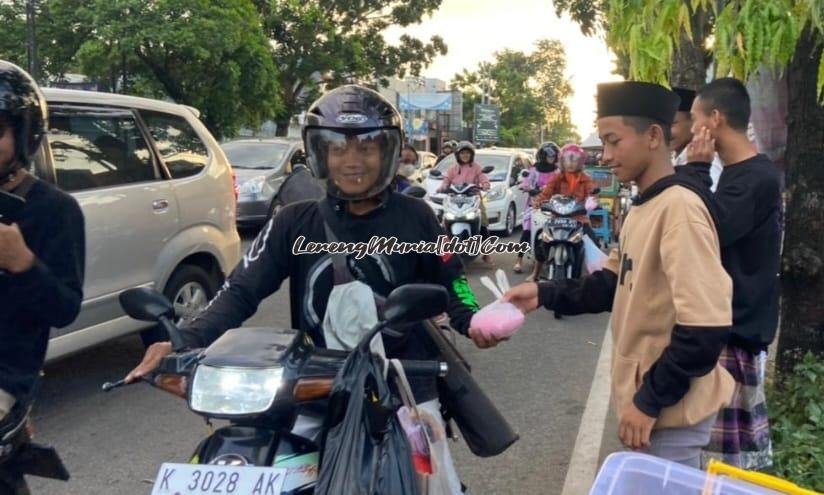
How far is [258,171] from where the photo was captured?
12805 millimetres

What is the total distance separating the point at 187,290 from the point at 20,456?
348 cm

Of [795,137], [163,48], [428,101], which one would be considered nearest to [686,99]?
[795,137]

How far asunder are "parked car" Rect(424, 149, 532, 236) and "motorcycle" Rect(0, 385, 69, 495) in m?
9.80

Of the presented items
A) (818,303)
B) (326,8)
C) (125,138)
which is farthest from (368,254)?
(326,8)

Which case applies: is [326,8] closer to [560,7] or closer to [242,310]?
[560,7]

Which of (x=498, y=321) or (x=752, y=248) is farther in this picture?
(x=752, y=248)

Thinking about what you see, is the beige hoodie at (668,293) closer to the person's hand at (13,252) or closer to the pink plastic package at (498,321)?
the pink plastic package at (498,321)

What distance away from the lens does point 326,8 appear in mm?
27875

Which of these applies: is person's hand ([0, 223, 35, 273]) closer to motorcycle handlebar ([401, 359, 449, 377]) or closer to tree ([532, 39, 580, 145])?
motorcycle handlebar ([401, 359, 449, 377])

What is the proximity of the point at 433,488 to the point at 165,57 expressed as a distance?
18526 mm

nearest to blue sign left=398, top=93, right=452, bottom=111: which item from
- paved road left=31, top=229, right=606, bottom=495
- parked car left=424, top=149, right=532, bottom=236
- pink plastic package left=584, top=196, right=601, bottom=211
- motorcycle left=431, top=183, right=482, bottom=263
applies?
parked car left=424, top=149, right=532, bottom=236

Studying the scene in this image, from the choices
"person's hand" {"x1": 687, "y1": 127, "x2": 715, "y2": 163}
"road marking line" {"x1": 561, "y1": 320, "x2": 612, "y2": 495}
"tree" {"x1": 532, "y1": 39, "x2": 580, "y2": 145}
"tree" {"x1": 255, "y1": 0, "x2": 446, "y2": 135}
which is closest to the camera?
"person's hand" {"x1": 687, "y1": 127, "x2": 715, "y2": 163}

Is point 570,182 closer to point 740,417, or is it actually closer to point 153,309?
point 740,417

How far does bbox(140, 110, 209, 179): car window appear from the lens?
5.51 meters
